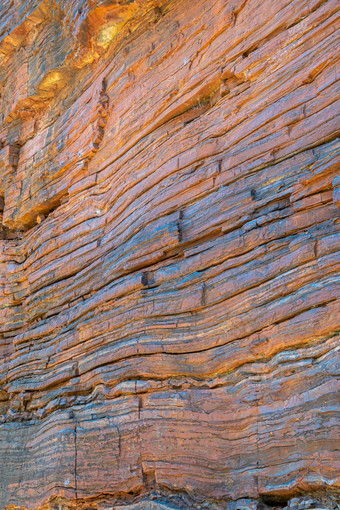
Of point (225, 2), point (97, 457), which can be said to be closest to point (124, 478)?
point (97, 457)

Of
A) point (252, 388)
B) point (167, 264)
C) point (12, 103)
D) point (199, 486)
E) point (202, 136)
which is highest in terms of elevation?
point (12, 103)

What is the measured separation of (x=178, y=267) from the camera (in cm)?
848

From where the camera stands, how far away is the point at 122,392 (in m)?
8.68

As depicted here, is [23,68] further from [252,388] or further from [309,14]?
[252,388]

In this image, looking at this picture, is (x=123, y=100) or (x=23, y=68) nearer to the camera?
(x=123, y=100)

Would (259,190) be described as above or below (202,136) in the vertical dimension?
below

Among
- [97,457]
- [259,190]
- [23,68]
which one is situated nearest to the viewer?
[259,190]

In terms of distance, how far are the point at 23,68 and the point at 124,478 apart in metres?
9.77

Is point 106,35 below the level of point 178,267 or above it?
above

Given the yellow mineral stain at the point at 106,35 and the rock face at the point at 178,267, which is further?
the yellow mineral stain at the point at 106,35

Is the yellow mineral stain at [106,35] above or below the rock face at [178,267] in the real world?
above

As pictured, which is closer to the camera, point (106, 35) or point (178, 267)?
point (178, 267)

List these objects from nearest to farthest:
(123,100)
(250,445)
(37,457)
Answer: (250,445) → (37,457) → (123,100)

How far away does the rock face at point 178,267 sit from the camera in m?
6.65
